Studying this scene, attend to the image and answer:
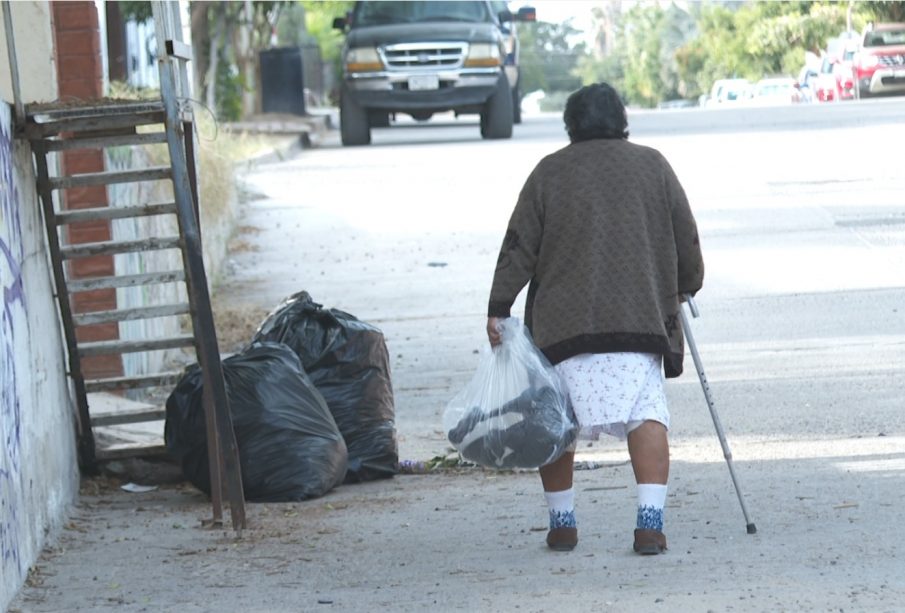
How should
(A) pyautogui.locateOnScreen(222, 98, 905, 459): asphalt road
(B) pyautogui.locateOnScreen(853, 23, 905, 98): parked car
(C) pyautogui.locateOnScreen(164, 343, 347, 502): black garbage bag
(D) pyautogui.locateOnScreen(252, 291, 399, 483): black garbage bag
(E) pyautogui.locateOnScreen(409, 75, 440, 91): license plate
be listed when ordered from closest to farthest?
(C) pyautogui.locateOnScreen(164, 343, 347, 502): black garbage bag, (D) pyautogui.locateOnScreen(252, 291, 399, 483): black garbage bag, (A) pyautogui.locateOnScreen(222, 98, 905, 459): asphalt road, (E) pyautogui.locateOnScreen(409, 75, 440, 91): license plate, (B) pyautogui.locateOnScreen(853, 23, 905, 98): parked car

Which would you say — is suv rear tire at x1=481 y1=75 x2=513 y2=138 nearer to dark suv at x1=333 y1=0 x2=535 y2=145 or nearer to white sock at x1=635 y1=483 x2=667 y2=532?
dark suv at x1=333 y1=0 x2=535 y2=145

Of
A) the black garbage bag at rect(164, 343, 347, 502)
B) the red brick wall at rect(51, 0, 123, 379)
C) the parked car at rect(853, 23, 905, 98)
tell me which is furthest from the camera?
the parked car at rect(853, 23, 905, 98)

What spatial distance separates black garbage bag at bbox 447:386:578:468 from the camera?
554 cm

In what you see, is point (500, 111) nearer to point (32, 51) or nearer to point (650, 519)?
point (32, 51)

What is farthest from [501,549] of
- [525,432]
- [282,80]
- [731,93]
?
[731,93]

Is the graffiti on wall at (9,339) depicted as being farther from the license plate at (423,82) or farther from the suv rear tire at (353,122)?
the suv rear tire at (353,122)

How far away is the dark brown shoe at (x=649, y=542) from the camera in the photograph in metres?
5.52

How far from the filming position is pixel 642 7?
105 m

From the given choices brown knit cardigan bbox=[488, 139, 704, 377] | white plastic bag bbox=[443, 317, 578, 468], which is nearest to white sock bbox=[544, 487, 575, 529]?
white plastic bag bbox=[443, 317, 578, 468]

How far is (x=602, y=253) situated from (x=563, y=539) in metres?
0.98

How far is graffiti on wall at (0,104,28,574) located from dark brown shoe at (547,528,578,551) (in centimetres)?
Answer: 177

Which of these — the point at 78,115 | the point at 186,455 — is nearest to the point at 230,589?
the point at 186,455

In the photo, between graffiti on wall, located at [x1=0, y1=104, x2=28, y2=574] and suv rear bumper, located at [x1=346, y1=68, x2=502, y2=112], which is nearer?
graffiti on wall, located at [x1=0, y1=104, x2=28, y2=574]

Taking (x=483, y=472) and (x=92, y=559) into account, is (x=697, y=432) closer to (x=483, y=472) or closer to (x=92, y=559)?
(x=483, y=472)
